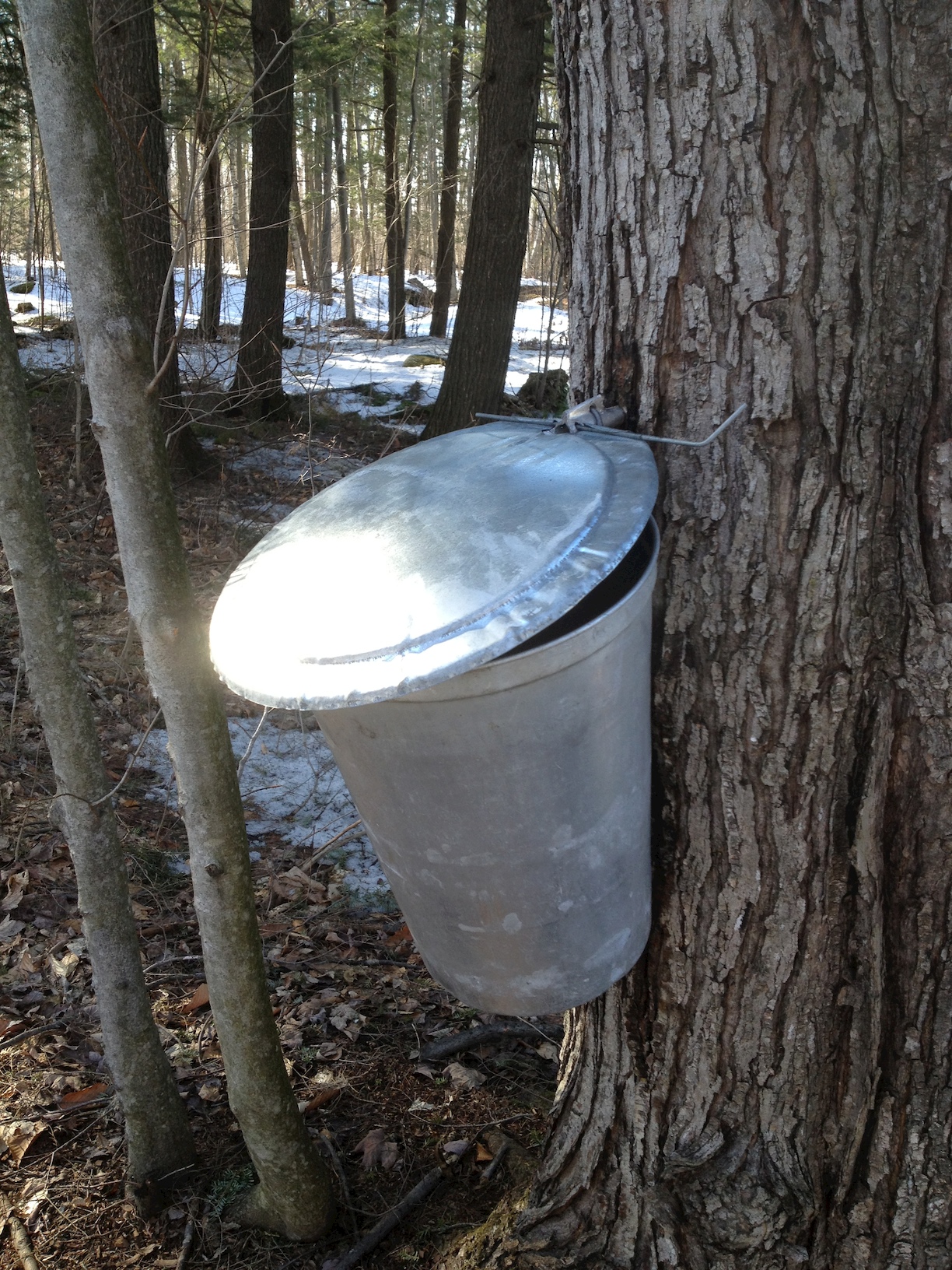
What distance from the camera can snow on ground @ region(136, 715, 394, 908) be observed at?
375cm

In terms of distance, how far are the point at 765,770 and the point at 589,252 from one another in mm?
920

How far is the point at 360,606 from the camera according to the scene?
1180 millimetres

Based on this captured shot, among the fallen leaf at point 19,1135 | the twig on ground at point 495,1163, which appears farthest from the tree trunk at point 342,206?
the twig on ground at point 495,1163

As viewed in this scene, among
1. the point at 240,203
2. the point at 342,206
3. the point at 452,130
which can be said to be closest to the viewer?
the point at 342,206

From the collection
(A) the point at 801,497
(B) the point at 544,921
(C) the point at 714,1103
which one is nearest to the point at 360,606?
(B) the point at 544,921

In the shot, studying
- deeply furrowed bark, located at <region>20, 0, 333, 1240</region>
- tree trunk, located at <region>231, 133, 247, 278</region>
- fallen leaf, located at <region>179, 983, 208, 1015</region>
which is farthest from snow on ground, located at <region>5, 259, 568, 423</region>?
deeply furrowed bark, located at <region>20, 0, 333, 1240</region>

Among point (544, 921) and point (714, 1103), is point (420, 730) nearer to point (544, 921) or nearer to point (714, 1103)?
point (544, 921)

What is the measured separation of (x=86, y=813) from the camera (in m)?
2.04

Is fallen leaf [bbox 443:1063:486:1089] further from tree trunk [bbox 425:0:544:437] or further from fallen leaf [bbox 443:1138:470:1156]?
tree trunk [bbox 425:0:544:437]

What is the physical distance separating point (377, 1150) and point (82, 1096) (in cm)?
83

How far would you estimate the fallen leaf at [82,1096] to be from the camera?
2439 millimetres

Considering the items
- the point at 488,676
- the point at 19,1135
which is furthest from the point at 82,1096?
the point at 488,676

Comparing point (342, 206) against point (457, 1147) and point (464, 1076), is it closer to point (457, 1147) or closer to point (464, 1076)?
point (464, 1076)

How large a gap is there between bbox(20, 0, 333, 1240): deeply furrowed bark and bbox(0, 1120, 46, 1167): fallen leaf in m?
0.59
